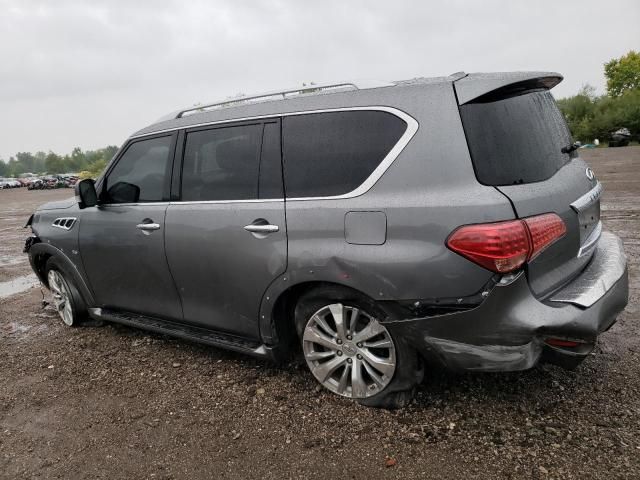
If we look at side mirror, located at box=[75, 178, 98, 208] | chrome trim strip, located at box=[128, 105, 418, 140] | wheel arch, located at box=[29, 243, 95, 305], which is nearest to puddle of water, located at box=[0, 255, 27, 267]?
wheel arch, located at box=[29, 243, 95, 305]

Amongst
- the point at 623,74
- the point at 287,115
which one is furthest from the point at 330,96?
the point at 623,74

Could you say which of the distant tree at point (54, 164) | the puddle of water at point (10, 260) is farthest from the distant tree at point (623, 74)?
the distant tree at point (54, 164)

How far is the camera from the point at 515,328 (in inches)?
91.5

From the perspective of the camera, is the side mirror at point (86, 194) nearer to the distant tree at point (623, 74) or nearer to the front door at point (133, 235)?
the front door at point (133, 235)

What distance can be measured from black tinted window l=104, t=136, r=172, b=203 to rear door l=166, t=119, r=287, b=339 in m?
0.24

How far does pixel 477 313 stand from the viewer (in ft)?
7.71

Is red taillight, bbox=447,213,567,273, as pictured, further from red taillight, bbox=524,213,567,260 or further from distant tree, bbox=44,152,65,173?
distant tree, bbox=44,152,65,173

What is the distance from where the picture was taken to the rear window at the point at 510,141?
2.38m

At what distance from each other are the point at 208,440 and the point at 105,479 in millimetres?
547

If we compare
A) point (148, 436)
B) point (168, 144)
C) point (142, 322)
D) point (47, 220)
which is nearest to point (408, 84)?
point (168, 144)

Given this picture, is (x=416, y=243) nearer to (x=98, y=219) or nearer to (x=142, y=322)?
(x=142, y=322)

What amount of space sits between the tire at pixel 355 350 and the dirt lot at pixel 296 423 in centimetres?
13

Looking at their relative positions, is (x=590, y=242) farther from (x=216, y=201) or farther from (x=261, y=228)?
(x=216, y=201)

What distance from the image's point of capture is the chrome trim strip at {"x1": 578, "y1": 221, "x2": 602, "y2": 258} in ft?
9.00
